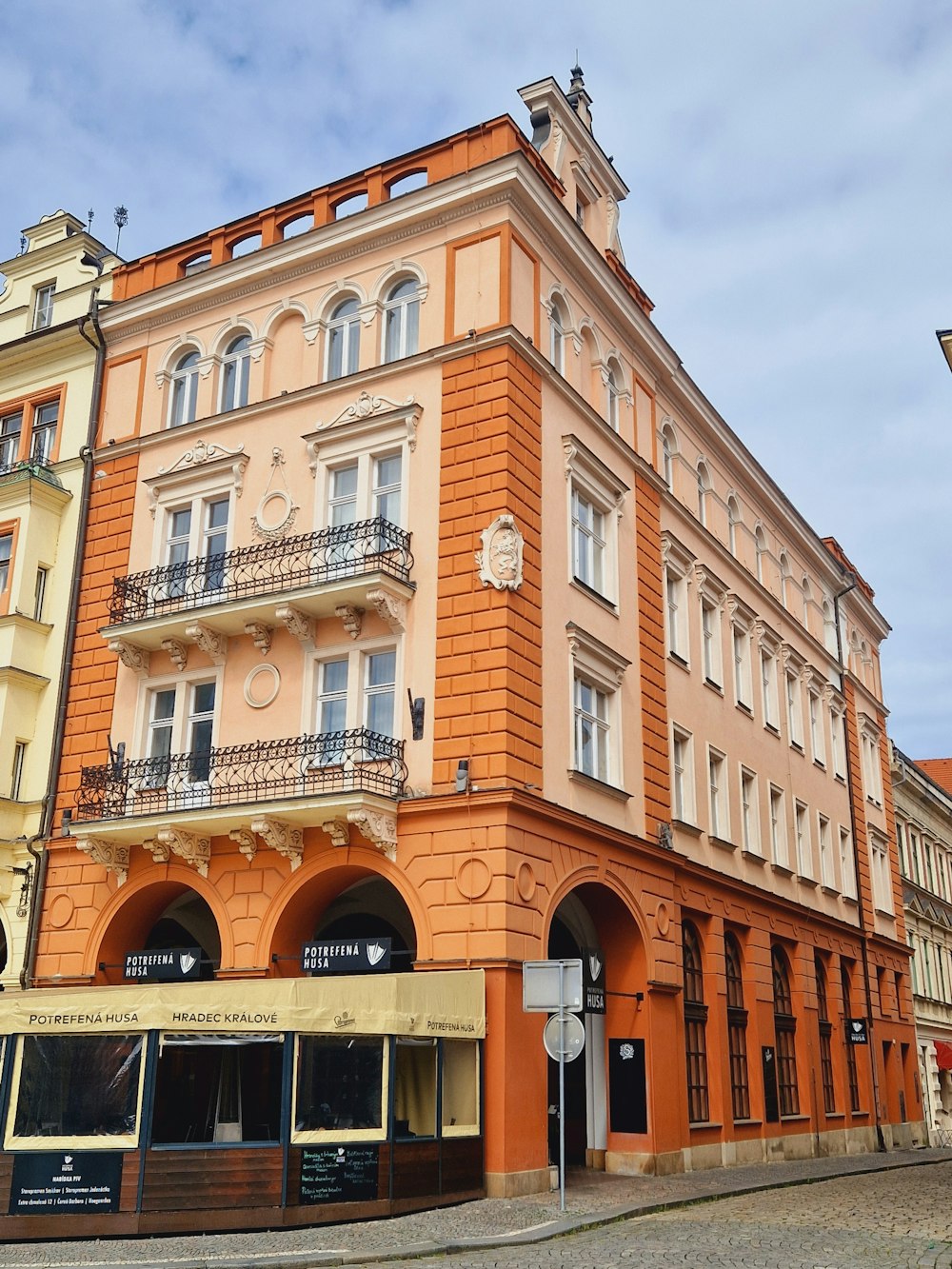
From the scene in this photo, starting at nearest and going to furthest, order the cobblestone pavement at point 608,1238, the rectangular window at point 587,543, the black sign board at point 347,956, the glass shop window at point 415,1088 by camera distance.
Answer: the cobblestone pavement at point 608,1238 → the glass shop window at point 415,1088 → the black sign board at point 347,956 → the rectangular window at point 587,543

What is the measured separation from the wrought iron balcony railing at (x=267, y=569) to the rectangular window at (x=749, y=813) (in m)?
13.7

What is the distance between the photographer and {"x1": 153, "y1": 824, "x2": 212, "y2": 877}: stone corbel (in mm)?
22297

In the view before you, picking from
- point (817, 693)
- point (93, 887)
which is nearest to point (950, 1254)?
point (93, 887)

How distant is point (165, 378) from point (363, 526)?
24.8 ft

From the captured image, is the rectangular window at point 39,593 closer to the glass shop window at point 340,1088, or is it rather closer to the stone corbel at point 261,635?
the stone corbel at point 261,635

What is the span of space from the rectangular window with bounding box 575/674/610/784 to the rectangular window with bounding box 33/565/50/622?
1129 cm

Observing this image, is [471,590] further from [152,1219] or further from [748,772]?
[748,772]

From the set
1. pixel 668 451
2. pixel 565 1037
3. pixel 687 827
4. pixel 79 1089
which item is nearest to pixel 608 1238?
pixel 565 1037

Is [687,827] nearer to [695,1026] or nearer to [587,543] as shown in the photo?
[695,1026]

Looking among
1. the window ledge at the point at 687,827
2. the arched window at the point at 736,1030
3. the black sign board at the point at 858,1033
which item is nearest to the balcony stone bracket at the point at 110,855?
the window ledge at the point at 687,827

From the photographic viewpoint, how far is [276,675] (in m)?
23.3

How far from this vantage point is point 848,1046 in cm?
3722

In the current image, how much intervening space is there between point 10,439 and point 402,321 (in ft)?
34.2

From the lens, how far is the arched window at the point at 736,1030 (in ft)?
93.7
